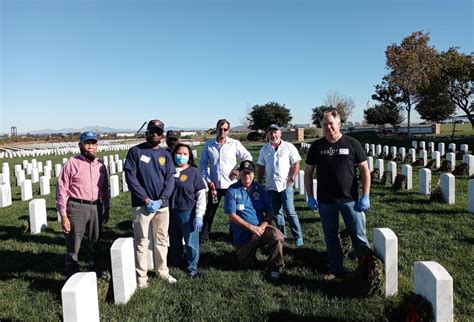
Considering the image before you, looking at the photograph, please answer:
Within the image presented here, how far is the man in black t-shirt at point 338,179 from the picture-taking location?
401 centimetres

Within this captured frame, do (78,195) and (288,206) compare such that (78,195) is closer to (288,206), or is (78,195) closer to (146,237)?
(146,237)

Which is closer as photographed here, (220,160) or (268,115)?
(220,160)

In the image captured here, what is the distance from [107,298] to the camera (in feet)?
12.7

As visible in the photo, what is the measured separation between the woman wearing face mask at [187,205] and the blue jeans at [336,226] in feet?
4.95

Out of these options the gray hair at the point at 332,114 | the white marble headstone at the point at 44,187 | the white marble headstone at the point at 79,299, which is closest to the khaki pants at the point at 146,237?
the white marble headstone at the point at 79,299

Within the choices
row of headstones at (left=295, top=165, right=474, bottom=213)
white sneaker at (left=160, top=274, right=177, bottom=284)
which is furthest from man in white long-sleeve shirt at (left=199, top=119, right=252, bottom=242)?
row of headstones at (left=295, top=165, right=474, bottom=213)

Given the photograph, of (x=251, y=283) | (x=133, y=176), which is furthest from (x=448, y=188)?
(x=133, y=176)

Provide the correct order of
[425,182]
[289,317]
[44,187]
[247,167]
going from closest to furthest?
[289,317] < [247,167] < [425,182] < [44,187]

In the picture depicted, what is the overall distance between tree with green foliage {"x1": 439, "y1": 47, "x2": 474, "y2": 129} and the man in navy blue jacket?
26884 millimetres

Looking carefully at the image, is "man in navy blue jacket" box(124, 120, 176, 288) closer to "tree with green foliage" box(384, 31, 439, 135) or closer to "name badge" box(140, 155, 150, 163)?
"name badge" box(140, 155, 150, 163)

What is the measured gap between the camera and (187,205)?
15.0ft

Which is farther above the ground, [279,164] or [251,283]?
[279,164]

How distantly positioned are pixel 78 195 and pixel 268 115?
43.6 metres

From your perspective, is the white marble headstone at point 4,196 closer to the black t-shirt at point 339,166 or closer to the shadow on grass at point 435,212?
the black t-shirt at point 339,166
